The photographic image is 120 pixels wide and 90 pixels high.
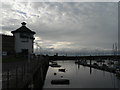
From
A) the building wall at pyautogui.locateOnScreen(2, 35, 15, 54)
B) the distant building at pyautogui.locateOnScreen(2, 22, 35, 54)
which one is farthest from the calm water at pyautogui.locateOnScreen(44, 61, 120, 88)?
the building wall at pyautogui.locateOnScreen(2, 35, 15, 54)

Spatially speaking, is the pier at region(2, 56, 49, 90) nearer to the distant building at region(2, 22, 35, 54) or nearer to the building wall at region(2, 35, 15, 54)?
the building wall at region(2, 35, 15, 54)

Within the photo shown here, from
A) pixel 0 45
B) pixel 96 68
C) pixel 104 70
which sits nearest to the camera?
pixel 0 45

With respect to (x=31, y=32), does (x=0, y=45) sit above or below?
below

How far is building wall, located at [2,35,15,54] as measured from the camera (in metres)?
47.1

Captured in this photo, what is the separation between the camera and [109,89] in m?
32.3

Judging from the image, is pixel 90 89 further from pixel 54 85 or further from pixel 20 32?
pixel 20 32

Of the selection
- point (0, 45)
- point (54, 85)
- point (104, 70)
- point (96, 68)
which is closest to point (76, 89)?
point (54, 85)

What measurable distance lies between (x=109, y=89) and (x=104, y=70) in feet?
95.8

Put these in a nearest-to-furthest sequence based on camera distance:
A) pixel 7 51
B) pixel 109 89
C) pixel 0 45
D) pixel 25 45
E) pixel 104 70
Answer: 1. pixel 109 89
2. pixel 0 45
3. pixel 7 51
4. pixel 25 45
5. pixel 104 70

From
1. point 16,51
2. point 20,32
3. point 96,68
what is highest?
point 20,32

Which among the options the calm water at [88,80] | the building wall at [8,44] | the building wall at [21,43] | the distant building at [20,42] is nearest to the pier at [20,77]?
the calm water at [88,80]

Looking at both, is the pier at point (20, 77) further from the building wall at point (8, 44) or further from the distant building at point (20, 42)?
the distant building at point (20, 42)

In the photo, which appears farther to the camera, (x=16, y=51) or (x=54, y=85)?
(x=16, y=51)

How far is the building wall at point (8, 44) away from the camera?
154 feet
